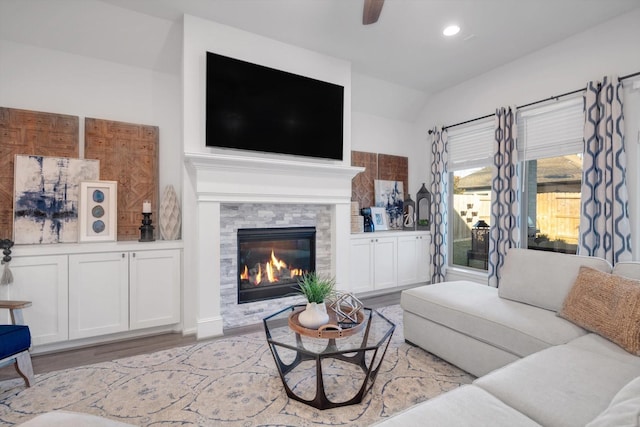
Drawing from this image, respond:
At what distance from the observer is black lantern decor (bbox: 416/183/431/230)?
186 inches

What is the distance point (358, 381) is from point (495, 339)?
941 millimetres

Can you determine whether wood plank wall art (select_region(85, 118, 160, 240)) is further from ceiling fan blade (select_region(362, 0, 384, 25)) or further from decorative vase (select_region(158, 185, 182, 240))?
ceiling fan blade (select_region(362, 0, 384, 25))

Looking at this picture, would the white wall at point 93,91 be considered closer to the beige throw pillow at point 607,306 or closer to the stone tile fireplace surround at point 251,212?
the stone tile fireplace surround at point 251,212

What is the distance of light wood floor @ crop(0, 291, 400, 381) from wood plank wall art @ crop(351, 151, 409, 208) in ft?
7.79

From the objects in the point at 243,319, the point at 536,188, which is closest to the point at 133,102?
the point at 243,319

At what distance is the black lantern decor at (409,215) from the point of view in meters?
4.71

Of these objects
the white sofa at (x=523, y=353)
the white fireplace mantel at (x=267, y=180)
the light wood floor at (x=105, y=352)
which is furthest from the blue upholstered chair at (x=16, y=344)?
the white sofa at (x=523, y=353)

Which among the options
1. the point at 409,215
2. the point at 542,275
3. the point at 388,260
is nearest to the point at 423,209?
the point at 409,215

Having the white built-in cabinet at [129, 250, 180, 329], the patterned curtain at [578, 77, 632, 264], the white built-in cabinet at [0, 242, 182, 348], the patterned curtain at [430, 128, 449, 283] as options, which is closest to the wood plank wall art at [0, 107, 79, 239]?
the white built-in cabinet at [0, 242, 182, 348]

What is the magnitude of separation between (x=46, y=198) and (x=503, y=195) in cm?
483

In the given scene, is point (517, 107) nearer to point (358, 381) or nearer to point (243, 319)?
point (358, 381)

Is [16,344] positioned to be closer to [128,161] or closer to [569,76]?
[128,161]

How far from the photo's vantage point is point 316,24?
2979mm

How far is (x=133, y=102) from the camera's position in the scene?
3.20 metres
